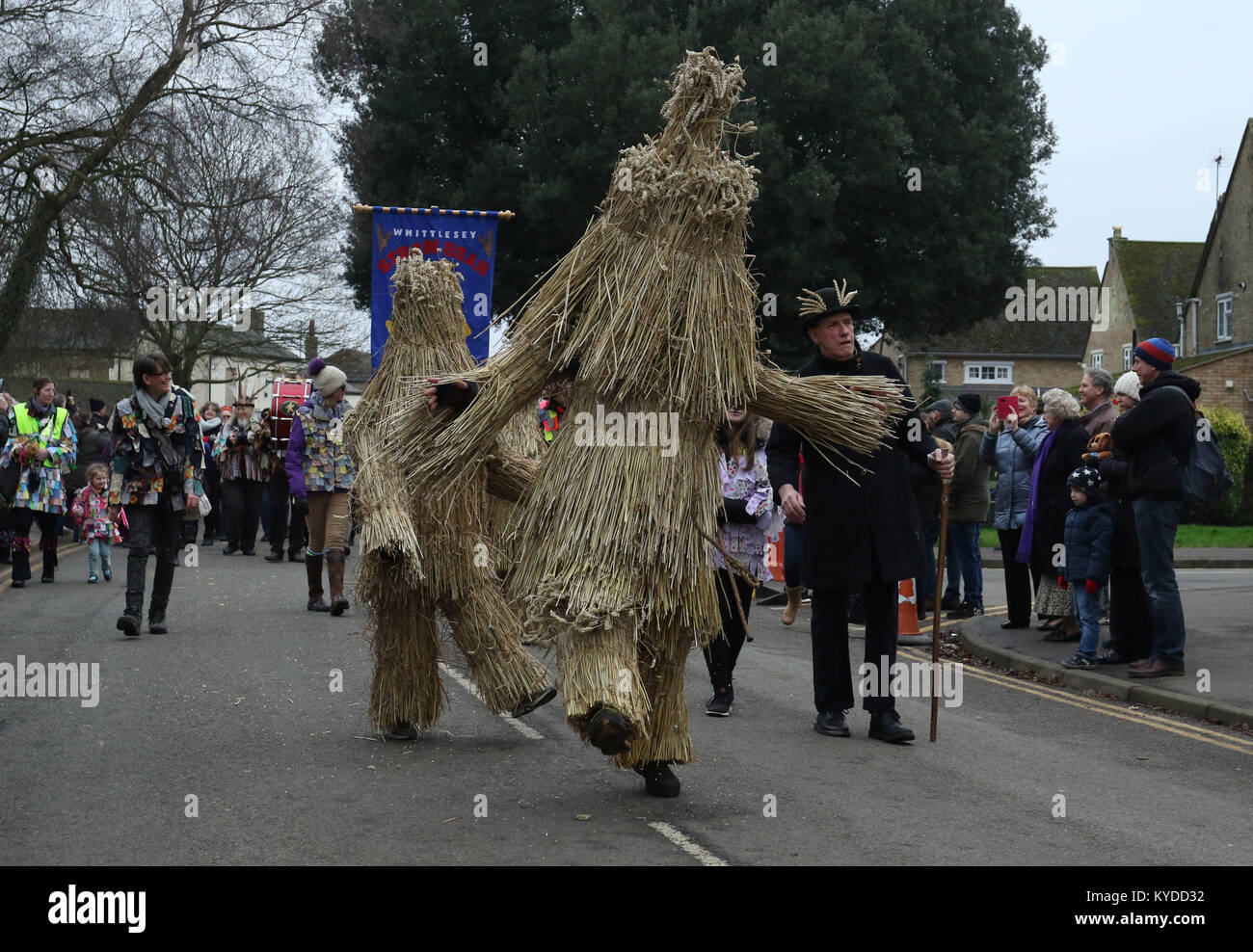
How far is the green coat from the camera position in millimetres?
13547

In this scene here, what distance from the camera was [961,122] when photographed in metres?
27.7

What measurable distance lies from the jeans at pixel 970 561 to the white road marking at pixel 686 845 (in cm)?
870

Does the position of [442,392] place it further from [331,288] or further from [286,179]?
[331,288]

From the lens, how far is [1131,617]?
1034cm

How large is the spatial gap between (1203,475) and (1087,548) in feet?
3.97

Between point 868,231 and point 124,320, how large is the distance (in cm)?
1361

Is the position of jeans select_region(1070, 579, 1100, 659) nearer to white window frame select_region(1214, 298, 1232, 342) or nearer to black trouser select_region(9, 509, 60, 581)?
black trouser select_region(9, 509, 60, 581)

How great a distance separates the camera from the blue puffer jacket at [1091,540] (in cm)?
1007

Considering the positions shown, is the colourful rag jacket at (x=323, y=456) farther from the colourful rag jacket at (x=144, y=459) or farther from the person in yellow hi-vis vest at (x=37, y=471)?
the person in yellow hi-vis vest at (x=37, y=471)

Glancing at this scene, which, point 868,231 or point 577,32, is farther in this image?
point 868,231

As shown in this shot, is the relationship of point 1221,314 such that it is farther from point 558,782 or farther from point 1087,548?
point 558,782

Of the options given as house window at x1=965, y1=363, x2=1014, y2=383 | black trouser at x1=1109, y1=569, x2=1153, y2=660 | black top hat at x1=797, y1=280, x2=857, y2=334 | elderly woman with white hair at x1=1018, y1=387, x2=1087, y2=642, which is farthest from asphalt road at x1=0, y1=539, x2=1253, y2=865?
house window at x1=965, y1=363, x2=1014, y2=383

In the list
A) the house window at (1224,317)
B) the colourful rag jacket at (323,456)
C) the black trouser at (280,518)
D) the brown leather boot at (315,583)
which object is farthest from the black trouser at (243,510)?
the house window at (1224,317)
